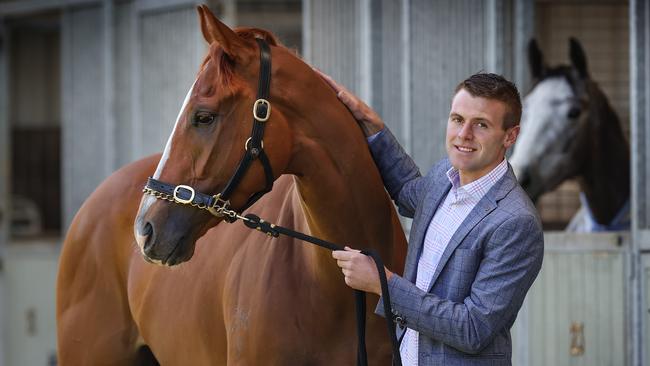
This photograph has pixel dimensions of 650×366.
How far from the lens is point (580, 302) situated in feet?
15.1

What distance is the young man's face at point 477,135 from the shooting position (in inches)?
87.5

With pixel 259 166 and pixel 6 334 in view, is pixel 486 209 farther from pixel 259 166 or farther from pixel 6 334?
pixel 6 334

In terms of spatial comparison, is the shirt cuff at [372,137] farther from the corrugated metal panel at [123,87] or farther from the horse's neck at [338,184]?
the corrugated metal panel at [123,87]

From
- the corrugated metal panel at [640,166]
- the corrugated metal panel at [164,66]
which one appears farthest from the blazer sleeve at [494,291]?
the corrugated metal panel at [164,66]

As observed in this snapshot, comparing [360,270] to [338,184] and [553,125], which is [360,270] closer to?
[338,184]

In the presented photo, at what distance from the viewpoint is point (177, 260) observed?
2396mm

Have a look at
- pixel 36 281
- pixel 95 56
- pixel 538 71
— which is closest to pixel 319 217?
pixel 538 71

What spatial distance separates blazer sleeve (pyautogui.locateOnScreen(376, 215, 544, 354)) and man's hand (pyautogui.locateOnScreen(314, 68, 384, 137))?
0.70 metres

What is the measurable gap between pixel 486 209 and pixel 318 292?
0.63 metres

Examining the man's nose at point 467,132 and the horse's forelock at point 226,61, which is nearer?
the man's nose at point 467,132

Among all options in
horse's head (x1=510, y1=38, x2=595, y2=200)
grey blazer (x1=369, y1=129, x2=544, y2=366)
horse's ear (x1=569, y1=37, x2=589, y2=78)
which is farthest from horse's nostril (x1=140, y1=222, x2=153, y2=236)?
horse's ear (x1=569, y1=37, x2=589, y2=78)

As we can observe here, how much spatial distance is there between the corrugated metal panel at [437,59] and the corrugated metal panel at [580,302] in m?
0.79

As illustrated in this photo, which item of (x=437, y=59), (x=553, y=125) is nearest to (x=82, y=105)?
(x=437, y=59)

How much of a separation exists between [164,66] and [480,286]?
425cm
